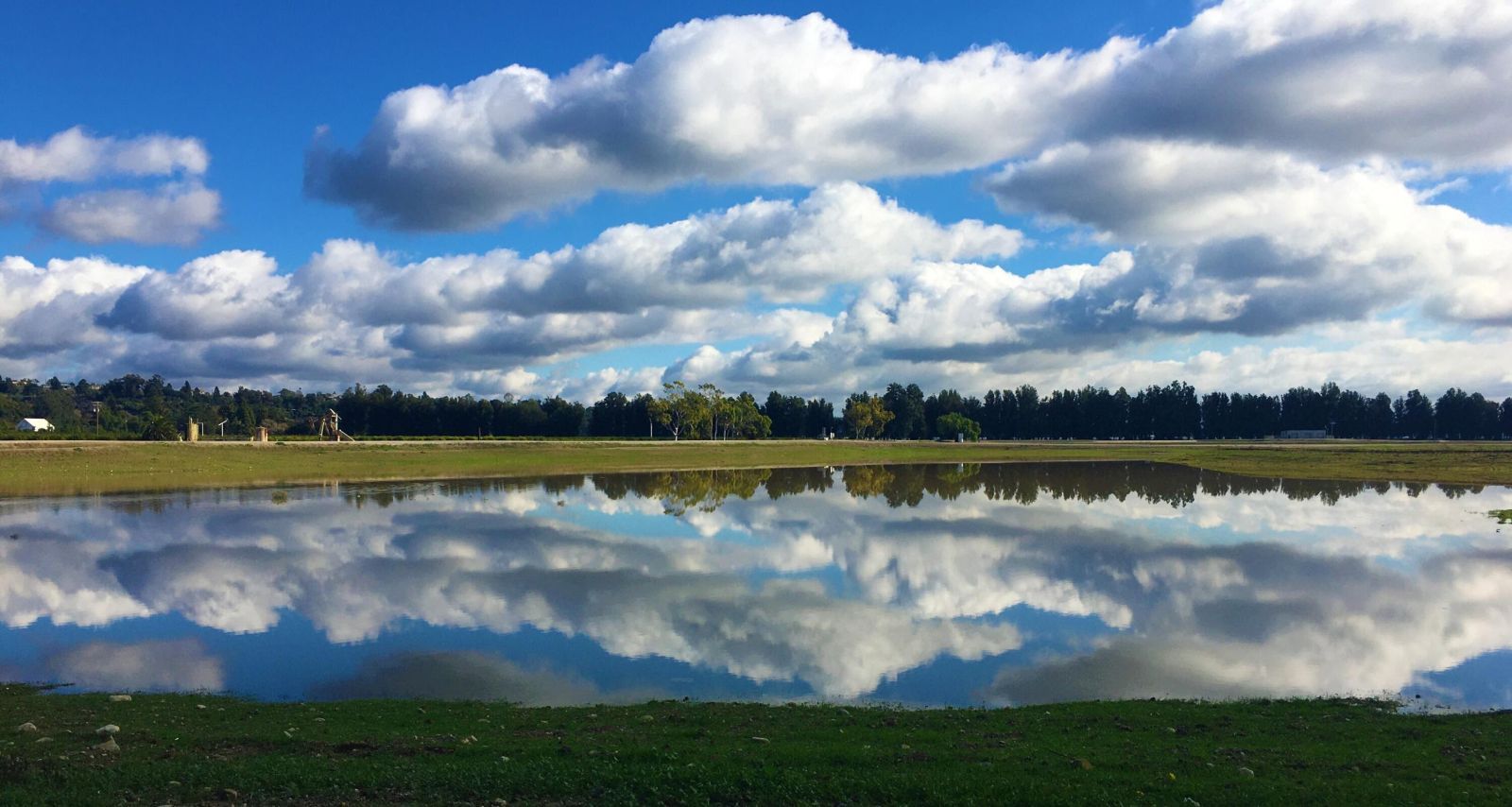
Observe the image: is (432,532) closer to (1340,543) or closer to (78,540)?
(78,540)

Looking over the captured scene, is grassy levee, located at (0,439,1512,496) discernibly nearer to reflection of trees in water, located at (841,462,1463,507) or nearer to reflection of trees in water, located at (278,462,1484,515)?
reflection of trees in water, located at (278,462,1484,515)

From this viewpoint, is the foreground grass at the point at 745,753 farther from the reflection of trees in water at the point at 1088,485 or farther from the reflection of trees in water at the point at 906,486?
the reflection of trees in water at the point at 1088,485

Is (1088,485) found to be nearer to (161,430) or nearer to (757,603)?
(757,603)

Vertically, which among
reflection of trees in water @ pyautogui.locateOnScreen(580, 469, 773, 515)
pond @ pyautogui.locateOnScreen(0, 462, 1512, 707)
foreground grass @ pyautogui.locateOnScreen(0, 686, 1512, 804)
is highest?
foreground grass @ pyautogui.locateOnScreen(0, 686, 1512, 804)

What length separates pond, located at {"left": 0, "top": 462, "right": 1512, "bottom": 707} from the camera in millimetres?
18547

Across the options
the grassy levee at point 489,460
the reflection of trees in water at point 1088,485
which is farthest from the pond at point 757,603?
the grassy levee at point 489,460

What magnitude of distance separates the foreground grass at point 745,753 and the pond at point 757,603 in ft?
8.00

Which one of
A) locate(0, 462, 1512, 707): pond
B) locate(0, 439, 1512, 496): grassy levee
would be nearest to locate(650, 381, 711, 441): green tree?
locate(0, 439, 1512, 496): grassy levee

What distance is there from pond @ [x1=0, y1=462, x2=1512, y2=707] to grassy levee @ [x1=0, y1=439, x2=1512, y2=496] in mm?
22952

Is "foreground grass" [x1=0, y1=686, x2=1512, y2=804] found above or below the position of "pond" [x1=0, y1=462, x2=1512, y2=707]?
above

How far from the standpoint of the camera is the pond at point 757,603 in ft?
60.8

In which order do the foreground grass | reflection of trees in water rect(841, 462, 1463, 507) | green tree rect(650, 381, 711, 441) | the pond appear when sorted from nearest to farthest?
the foreground grass < the pond < reflection of trees in water rect(841, 462, 1463, 507) < green tree rect(650, 381, 711, 441)

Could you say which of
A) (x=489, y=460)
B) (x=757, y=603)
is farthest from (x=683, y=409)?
(x=757, y=603)

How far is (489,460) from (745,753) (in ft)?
299
